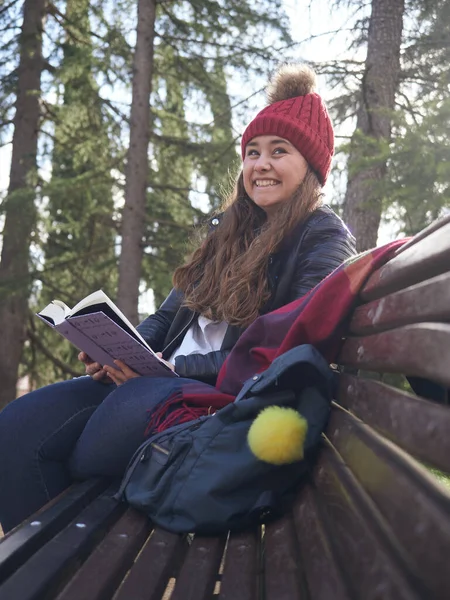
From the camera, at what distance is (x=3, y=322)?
1128 centimetres

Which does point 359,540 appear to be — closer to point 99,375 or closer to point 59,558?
point 59,558

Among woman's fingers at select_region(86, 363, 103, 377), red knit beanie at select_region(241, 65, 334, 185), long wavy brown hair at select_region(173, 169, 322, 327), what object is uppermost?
red knit beanie at select_region(241, 65, 334, 185)

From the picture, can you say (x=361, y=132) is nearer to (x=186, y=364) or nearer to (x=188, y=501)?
(x=186, y=364)

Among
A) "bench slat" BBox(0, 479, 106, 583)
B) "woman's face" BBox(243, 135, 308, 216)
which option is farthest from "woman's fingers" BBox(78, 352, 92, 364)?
"woman's face" BBox(243, 135, 308, 216)

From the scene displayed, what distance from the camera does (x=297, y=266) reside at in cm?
260

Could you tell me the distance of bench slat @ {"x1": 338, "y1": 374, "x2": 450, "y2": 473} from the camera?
41.8 inches

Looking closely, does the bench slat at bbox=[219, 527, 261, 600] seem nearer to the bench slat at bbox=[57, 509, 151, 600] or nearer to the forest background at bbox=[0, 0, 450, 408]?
the bench slat at bbox=[57, 509, 151, 600]

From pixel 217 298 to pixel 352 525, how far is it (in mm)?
1443

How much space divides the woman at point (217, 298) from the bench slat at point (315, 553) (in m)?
0.60

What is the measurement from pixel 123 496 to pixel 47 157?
10.5 meters

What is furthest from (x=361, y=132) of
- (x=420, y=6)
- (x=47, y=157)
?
(x=47, y=157)

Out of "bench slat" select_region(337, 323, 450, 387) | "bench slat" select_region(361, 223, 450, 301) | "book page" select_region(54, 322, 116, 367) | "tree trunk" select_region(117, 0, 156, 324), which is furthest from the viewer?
"tree trunk" select_region(117, 0, 156, 324)

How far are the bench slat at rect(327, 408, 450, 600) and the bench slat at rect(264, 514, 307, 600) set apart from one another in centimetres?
22

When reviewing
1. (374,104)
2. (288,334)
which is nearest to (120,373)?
(288,334)
